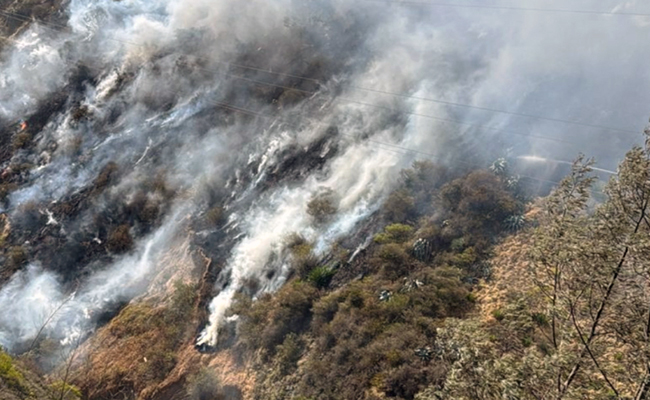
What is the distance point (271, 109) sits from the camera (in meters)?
27.6

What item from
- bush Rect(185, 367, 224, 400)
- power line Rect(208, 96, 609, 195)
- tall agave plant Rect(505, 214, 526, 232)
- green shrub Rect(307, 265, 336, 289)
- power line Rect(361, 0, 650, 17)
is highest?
power line Rect(361, 0, 650, 17)

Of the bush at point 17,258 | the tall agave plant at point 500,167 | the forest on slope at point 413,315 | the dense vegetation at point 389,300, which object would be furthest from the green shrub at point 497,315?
the bush at point 17,258

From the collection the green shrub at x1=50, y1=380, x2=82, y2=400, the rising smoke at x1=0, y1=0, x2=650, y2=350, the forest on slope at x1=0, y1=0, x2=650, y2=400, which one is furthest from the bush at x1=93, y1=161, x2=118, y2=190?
the green shrub at x1=50, y1=380, x2=82, y2=400

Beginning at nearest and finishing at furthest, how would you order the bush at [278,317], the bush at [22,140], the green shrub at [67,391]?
the green shrub at [67,391] → the bush at [278,317] → the bush at [22,140]

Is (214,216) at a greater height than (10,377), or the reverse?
(10,377)

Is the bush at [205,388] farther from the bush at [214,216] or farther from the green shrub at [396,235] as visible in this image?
the bush at [214,216]

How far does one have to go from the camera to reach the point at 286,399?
47.8ft

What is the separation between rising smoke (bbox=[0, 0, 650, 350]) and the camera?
21547 mm

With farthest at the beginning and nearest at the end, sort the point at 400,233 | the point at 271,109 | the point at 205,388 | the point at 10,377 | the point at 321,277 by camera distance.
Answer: the point at 271,109 → the point at 321,277 → the point at 400,233 → the point at 205,388 → the point at 10,377

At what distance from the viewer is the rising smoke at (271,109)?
21.5 metres

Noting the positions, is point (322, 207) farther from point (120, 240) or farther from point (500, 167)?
point (120, 240)

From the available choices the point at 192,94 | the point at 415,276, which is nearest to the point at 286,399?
the point at 415,276

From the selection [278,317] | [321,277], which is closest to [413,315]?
[321,277]

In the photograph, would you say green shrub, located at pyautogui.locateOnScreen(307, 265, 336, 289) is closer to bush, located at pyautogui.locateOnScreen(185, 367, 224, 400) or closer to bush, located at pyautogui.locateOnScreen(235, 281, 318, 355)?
bush, located at pyautogui.locateOnScreen(235, 281, 318, 355)
